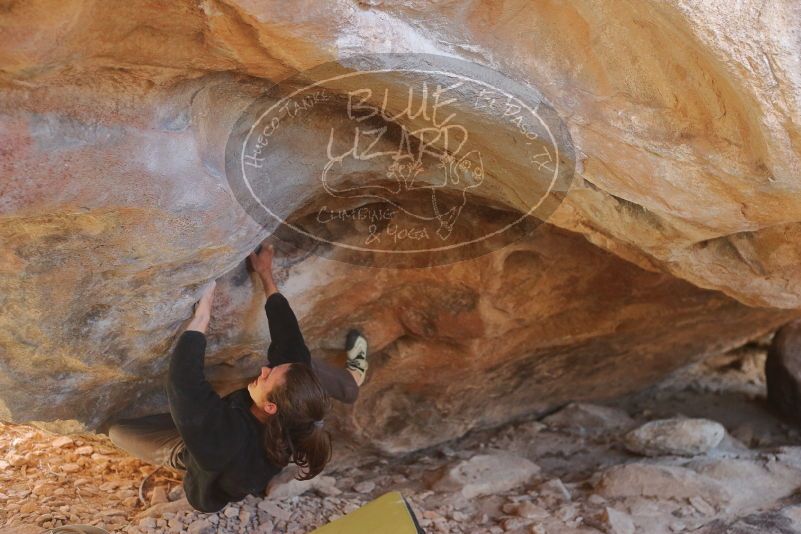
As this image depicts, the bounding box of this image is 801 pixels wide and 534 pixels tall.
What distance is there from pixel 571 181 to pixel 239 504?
1588mm

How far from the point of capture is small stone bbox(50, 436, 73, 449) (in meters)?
3.03

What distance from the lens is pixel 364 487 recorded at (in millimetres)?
3150

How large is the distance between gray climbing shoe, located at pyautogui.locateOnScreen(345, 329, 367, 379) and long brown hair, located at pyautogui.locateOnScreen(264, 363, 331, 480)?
0.61 m

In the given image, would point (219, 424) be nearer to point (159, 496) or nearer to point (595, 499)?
point (159, 496)

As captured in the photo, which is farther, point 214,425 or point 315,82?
point 214,425

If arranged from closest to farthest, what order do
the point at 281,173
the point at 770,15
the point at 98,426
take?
1. the point at 770,15
2. the point at 281,173
3. the point at 98,426

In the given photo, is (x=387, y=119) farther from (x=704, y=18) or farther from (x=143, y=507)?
(x=143, y=507)

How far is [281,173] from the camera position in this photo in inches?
83.9

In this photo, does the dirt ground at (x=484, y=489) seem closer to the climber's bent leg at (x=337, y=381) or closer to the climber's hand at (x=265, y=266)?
the climber's bent leg at (x=337, y=381)

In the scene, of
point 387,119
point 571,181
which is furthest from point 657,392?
point 387,119

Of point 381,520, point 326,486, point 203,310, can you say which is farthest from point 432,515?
point 203,310

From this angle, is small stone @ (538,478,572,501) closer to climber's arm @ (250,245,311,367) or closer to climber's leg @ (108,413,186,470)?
climber's arm @ (250,245,311,367)

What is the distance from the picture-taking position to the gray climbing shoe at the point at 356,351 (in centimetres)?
299

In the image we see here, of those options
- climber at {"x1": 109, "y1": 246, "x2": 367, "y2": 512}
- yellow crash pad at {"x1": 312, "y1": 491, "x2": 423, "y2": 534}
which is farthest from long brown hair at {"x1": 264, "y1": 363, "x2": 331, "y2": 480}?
yellow crash pad at {"x1": 312, "y1": 491, "x2": 423, "y2": 534}
